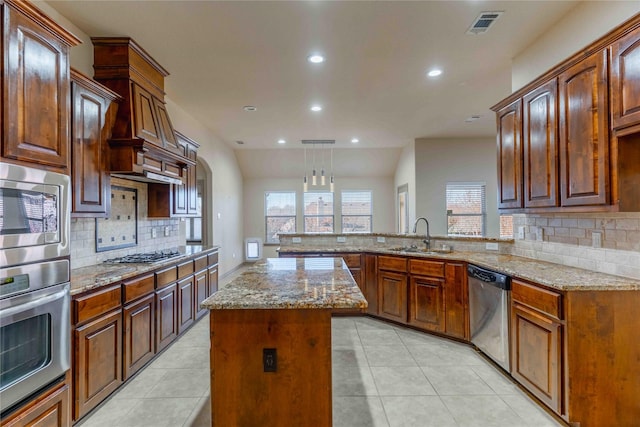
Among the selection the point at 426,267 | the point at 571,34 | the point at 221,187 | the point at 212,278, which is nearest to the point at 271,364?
the point at 426,267

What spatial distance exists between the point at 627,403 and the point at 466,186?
539cm

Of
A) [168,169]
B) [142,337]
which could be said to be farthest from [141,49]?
[142,337]

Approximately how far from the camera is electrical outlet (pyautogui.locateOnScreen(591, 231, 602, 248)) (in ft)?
7.75

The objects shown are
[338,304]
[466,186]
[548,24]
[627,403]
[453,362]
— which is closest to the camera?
[338,304]

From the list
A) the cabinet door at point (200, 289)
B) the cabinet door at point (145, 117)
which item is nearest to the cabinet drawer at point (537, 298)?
the cabinet door at point (200, 289)

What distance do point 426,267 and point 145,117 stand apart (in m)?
3.34

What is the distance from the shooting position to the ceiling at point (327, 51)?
2510mm

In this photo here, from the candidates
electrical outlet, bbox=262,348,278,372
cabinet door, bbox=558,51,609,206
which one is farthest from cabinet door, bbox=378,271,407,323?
electrical outlet, bbox=262,348,278,372

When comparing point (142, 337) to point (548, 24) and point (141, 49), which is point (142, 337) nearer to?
point (141, 49)

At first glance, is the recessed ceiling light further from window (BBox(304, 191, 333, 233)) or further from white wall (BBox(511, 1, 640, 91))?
window (BBox(304, 191, 333, 233))

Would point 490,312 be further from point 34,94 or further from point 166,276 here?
point 34,94

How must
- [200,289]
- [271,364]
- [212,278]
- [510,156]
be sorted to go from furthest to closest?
[212,278] < [200,289] < [510,156] < [271,364]

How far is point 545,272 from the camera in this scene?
2.43 metres

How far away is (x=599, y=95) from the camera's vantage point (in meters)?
2.05
